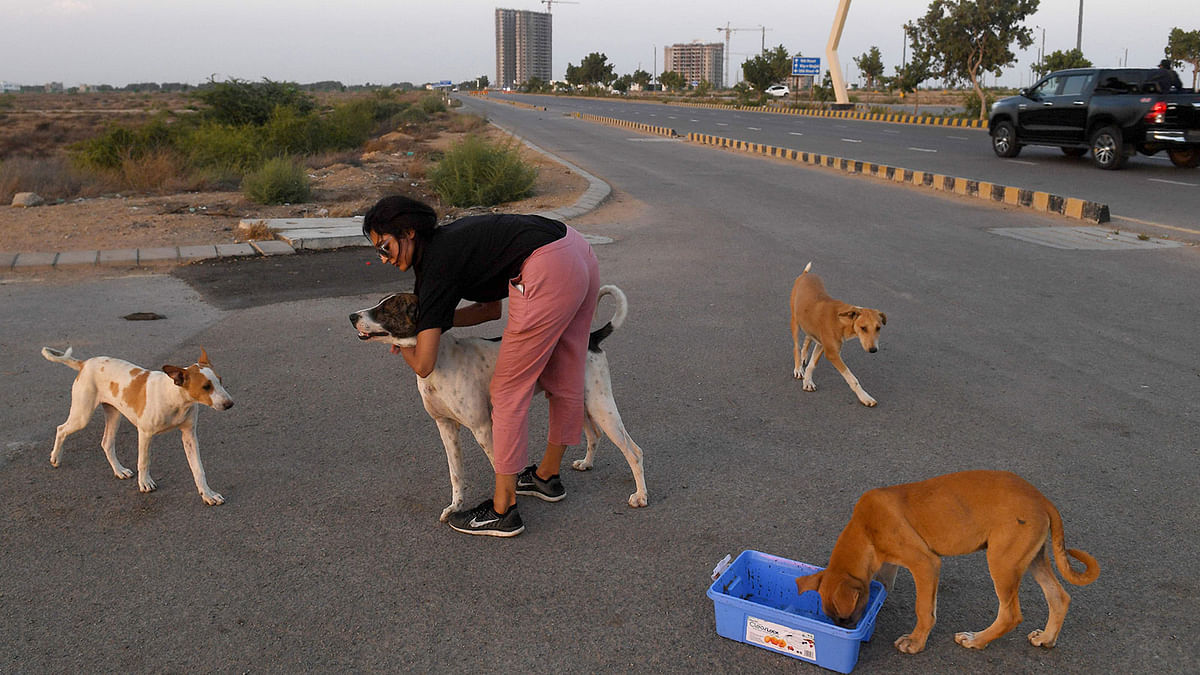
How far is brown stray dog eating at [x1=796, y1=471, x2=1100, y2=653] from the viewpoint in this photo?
2734 mm

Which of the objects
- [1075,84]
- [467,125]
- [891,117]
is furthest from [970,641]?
[891,117]

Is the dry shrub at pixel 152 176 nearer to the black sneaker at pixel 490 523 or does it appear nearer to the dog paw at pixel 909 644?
the black sneaker at pixel 490 523

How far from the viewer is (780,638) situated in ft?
9.52

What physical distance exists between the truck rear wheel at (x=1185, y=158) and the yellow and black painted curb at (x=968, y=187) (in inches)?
186

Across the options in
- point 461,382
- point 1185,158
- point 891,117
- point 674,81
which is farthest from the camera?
point 674,81

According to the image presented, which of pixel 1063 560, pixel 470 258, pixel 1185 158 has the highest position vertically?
pixel 1185 158

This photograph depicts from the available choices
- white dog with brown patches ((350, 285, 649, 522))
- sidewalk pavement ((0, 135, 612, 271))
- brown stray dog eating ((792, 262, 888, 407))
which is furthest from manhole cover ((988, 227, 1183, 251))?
white dog with brown patches ((350, 285, 649, 522))

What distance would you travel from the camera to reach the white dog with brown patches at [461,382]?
3525 millimetres

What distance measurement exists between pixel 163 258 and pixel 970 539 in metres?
8.71

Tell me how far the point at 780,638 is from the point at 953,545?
60cm

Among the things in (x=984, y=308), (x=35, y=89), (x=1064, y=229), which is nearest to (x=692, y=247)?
(x=984, y=308)

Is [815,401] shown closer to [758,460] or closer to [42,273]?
[758,460]

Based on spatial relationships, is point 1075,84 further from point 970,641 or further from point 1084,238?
point 970,641

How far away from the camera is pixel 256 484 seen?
14.1 ft
